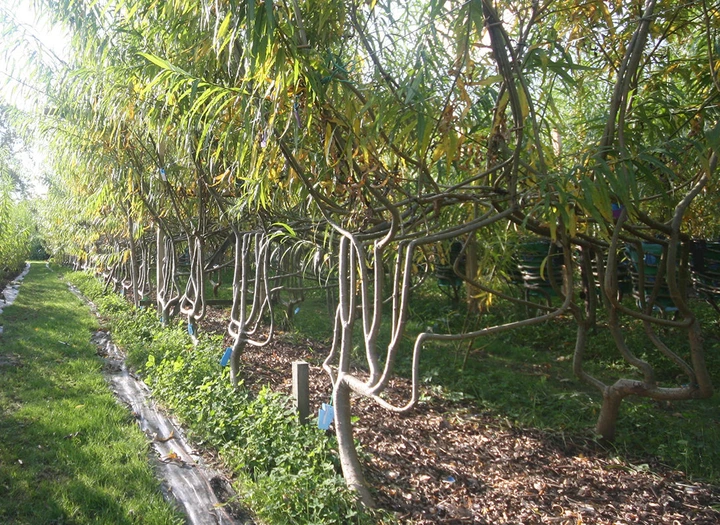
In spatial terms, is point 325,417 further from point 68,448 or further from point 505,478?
point 68,448

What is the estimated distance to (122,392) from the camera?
445 cm

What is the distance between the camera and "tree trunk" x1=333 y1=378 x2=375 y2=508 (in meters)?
2.40

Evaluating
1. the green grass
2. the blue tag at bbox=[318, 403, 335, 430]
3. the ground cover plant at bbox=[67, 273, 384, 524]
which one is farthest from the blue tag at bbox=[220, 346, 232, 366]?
the blue tag at bbox=[318, 403, 335, 430]

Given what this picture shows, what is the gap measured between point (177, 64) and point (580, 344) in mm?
2565

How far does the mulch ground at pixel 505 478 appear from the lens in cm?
234

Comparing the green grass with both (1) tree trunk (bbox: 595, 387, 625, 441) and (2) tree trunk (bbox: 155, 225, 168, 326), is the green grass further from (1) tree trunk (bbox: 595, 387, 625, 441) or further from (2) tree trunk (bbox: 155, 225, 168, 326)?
(1) tree trunk (bbox: 595, 387, 625, 441)

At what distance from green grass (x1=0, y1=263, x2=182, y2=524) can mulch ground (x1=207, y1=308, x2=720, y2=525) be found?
1095 millimetres

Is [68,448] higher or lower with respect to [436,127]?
lower

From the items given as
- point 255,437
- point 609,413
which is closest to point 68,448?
point 255,437

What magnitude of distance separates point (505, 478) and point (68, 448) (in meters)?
2.43

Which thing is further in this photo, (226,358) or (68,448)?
(226,358)

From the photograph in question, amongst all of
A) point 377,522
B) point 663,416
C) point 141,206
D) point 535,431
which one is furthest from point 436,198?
point 141,206

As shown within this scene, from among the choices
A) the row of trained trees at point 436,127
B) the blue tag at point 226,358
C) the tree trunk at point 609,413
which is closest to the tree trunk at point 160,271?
the row of trained trees at point 436,127

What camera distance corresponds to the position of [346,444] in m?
2.45
